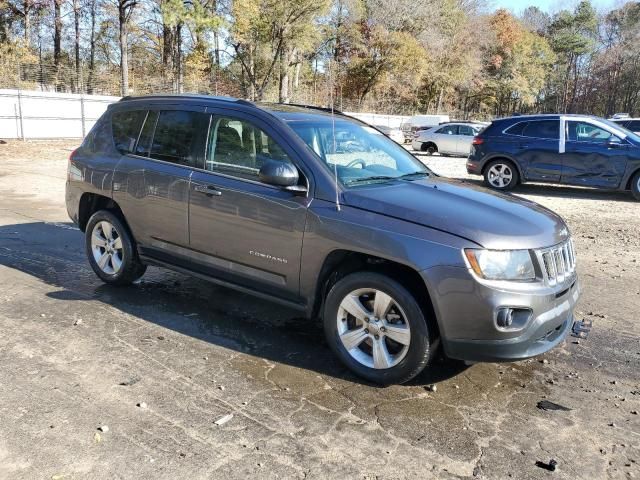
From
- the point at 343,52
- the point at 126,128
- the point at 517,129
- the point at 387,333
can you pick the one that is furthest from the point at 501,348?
the point at 343,52

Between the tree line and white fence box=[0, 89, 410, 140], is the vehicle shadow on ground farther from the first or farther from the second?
white fence box=[0, 89, 410, 140]

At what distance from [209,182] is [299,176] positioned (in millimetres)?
878

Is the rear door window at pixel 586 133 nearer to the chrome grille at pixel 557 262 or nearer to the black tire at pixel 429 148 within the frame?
the chrome grille at pixel 557 262

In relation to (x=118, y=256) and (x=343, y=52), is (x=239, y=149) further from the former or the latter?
(x=343, y=52)

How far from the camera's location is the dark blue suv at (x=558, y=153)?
11.4m

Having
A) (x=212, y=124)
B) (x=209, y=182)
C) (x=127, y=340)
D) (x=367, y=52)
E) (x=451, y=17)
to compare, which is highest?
(x=451, y=17)

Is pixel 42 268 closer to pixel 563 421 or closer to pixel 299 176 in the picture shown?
pixel 299 176

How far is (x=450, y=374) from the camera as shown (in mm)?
3895

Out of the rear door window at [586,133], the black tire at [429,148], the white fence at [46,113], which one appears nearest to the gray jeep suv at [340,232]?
the rear door window at [586,133]

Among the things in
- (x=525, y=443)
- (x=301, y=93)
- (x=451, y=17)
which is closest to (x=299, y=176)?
(x=525, y=443)

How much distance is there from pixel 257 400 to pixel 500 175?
34.9 ft

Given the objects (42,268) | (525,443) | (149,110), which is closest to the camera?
(525,443)

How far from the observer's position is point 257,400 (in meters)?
3.44

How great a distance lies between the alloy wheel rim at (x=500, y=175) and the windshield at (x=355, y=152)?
8.37 metres
